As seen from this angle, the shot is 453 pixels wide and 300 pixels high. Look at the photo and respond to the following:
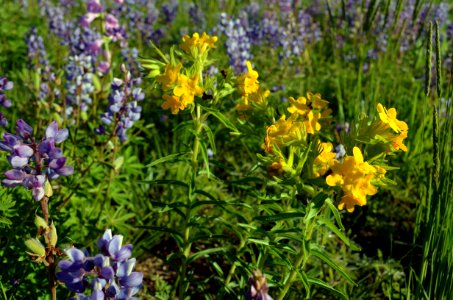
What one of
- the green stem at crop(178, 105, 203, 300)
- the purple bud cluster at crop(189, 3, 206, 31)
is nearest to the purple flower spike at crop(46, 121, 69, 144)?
the green stem at crop(178, 105, 203, 300)

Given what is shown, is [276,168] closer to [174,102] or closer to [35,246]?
[174,102]

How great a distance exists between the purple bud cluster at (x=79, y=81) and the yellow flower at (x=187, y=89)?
126 centimetres

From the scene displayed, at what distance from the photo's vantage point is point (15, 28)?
4.64m

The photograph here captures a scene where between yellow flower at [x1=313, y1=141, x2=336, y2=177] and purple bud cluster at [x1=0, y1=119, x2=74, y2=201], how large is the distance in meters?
0.65

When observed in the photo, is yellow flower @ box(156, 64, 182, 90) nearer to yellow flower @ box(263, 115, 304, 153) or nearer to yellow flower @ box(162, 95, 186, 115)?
yellow flower @ box(162, 95, 186, 115)

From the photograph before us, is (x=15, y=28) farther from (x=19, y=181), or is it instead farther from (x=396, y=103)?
(x=19, y=181)

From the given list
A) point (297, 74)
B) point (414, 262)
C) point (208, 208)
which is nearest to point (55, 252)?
point (208, 208)

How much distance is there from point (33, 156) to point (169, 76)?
470mm

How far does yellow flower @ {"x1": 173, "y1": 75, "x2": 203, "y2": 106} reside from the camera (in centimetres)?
169

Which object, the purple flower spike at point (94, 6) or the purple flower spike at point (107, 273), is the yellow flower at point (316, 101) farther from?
the purple flower spike at point (94, 6)

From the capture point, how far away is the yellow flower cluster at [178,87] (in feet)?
5.51

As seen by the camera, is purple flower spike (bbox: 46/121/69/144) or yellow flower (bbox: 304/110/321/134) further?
yellow flower (bbox: 304/110/321/134)

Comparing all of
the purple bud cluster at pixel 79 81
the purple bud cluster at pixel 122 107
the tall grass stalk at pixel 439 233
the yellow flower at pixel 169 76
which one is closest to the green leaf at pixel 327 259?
the tall grass stalk at pixel 439 233

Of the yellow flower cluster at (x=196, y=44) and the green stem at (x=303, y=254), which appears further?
the yellow flower cluster at (x=196, y=44)
